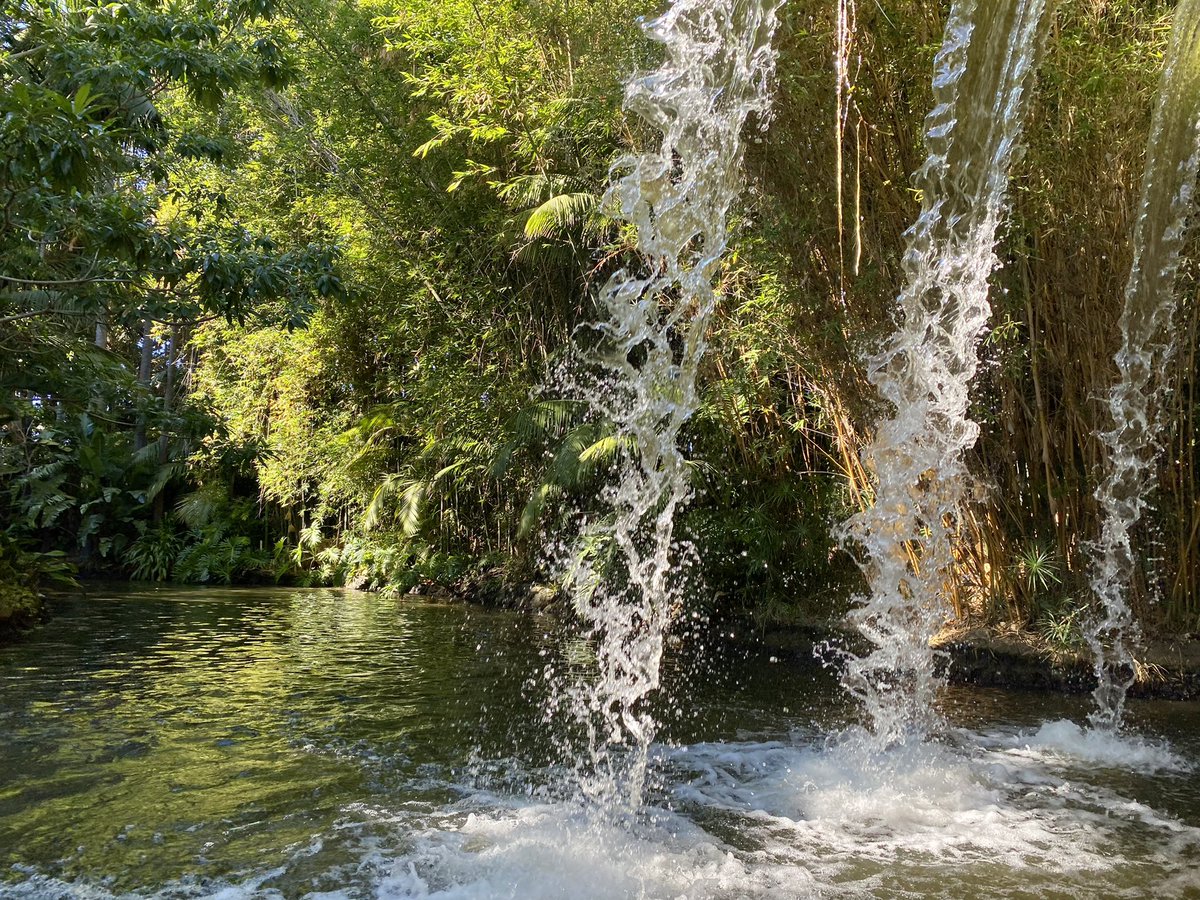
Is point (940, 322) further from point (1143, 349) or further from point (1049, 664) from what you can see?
point (1049, 664)

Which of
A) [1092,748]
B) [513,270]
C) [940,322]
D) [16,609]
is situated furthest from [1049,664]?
[16,609]

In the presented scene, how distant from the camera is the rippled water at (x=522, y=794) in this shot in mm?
2824

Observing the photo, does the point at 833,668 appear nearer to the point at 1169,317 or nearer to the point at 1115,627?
the point at 1115,627

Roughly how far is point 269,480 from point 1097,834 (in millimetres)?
12927

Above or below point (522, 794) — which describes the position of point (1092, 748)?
above

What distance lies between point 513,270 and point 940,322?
6.11 meters

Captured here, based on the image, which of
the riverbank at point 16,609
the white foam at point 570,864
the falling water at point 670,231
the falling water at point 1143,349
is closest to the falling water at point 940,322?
the falling water at point 1143,349

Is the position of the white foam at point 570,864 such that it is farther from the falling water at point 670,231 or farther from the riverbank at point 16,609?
the riverbank at point 16,609

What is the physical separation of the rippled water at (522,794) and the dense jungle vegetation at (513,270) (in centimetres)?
161

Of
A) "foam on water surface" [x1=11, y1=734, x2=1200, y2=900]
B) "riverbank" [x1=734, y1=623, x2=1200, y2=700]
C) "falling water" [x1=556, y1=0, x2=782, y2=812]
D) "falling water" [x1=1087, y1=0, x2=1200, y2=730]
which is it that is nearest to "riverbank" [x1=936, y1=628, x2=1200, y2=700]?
"riverbank" [x1=734, y1=623, x2=1200, y2=700]

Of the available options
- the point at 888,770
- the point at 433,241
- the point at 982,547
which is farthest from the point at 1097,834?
the point at 433,241

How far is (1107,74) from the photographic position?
489 cm

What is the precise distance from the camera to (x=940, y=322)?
5180 millimetres

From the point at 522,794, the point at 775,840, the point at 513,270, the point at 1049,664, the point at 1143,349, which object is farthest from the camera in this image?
the point at 513,270
